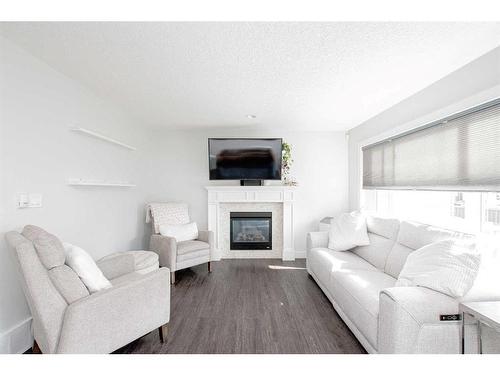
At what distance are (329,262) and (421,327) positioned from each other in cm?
126

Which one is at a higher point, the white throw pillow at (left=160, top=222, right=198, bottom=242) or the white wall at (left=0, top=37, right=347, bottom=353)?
the white wall at (left=0, top=37, right=347, bottom=353)

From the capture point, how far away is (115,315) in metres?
1.50

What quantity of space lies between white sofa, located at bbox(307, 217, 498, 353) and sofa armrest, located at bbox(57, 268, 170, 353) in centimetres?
144

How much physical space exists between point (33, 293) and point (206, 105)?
2356mm

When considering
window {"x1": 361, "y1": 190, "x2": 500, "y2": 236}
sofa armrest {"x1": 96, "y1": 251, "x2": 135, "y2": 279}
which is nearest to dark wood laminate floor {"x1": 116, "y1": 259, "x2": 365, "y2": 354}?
sofa armrest {"x1": 96, "y1": 251, "x2": 135, "y2": 279}

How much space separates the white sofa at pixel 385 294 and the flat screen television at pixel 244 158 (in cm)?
128

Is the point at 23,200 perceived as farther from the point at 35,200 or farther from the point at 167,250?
the point at 167,250

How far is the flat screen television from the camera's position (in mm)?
3945

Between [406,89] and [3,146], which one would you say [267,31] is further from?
[3,146]

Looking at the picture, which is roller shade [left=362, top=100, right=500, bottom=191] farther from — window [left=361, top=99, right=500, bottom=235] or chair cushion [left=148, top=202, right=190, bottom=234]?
chair cushion [left=148, top=202, right=190, bottom=234]

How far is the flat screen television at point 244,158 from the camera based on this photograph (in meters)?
3.95

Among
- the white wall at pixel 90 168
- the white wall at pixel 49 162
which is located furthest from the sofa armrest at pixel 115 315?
the white wall at pixel 90 168

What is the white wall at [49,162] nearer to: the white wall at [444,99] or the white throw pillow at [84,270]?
the white throw pillow at [84,270]

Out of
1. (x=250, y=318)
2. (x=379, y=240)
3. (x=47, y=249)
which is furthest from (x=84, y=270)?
(x=379, y=240)
